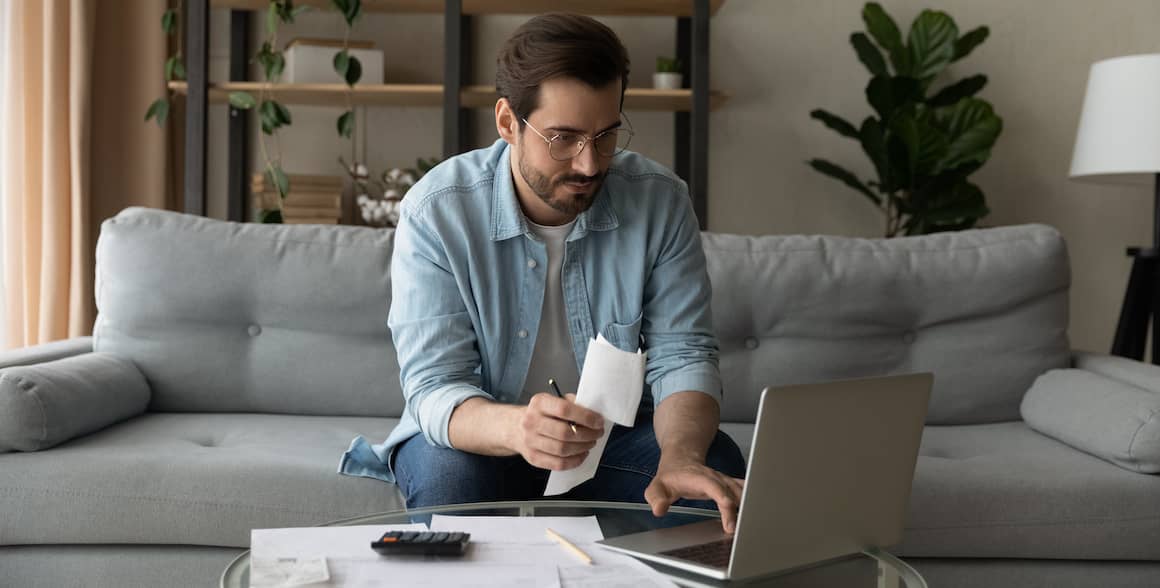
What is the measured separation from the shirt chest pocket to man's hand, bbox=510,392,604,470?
1.16 feet

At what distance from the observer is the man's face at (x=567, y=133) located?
1.36 meters

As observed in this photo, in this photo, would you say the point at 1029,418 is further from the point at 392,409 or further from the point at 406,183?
the point at 406,183

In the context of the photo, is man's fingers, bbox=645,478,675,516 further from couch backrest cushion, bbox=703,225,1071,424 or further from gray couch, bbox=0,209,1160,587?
couch backrest cushion, bbox=703,225,1071,424

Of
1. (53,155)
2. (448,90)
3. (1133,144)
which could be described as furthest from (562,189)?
(53,155)

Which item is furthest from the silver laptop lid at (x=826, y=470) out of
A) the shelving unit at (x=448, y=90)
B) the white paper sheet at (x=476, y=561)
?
the shelving unit at (x=448, y=90)

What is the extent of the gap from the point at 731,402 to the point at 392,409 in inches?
25.8

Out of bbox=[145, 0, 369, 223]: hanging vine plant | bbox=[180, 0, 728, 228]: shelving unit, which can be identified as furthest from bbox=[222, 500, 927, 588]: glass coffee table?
bbox=[145, 0, 369, 223]: hanging vine plant

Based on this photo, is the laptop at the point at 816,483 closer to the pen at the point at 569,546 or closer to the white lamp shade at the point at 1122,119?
the pen at the point at 569,546

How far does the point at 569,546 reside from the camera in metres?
0.99

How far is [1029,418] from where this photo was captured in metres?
1.97

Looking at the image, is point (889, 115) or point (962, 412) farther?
point (889, 115)

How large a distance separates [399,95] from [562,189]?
5.26 feet

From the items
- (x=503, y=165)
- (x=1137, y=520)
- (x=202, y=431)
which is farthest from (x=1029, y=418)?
(x=202, y=431)

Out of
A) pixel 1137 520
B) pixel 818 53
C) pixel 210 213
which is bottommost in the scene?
pixel 1137 520
